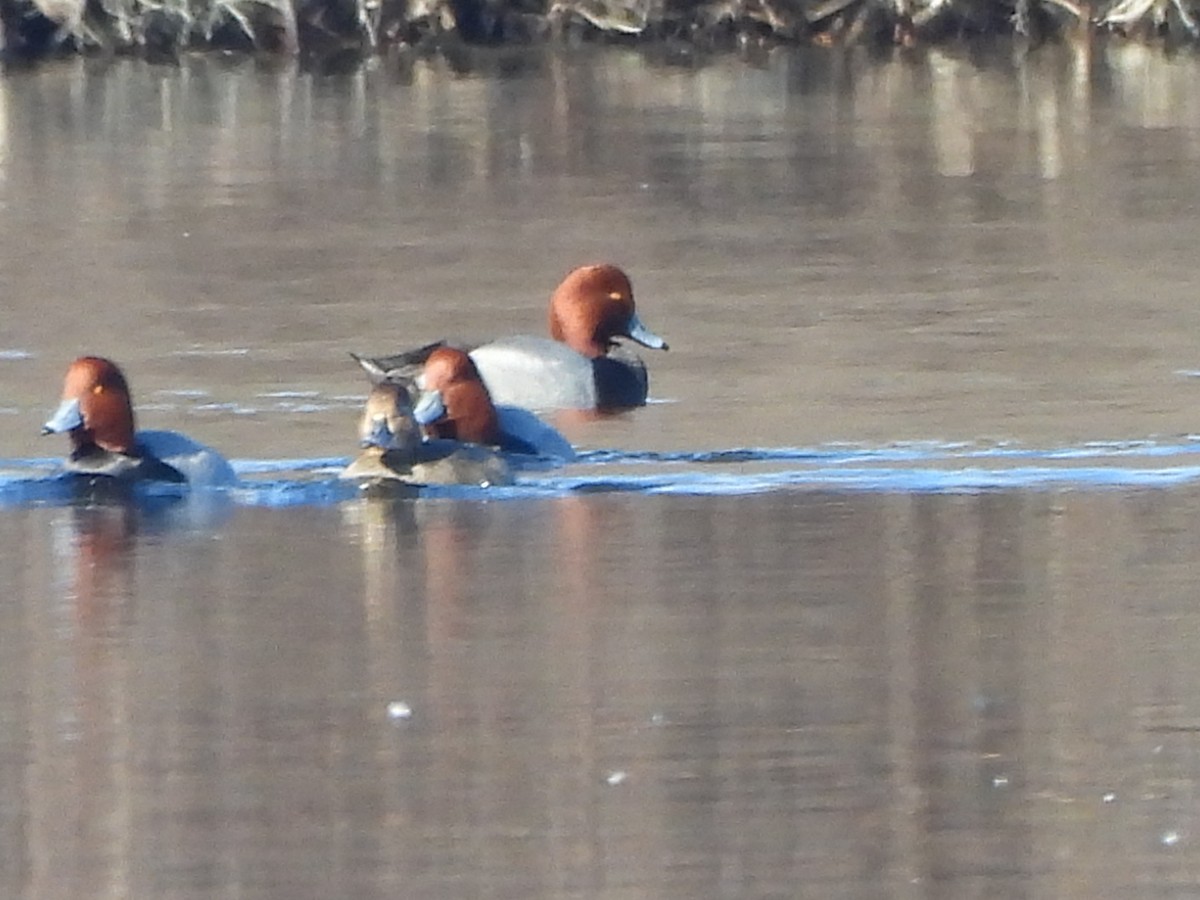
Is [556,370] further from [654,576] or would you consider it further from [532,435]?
[654,576]

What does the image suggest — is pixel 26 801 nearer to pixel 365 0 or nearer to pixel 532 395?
pixel 532 395

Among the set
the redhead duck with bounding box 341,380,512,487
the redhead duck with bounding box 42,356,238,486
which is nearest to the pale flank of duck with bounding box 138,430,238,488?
the redhead duck with bounding box 42,356,238,486

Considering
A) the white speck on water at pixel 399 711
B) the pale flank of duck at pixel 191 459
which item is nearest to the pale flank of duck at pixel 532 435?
the pale flank of duck at pixel 191 459

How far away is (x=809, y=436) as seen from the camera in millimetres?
10586

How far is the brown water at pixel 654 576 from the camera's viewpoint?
5887mm

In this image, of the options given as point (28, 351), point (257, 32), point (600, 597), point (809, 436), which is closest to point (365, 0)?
point (257, 32)

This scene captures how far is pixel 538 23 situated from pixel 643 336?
68.6 ft

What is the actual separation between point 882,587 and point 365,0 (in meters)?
24.7

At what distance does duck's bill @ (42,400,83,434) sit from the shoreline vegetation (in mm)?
21683

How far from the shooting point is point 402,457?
31.9 ft

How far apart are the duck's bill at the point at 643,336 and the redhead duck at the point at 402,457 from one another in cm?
309

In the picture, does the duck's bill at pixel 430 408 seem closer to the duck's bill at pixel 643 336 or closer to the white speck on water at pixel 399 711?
the duck's bill at pixel 643 336

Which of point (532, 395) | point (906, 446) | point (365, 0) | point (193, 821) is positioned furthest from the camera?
point (365, 0)

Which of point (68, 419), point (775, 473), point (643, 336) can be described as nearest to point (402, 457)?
point (68, 419)
